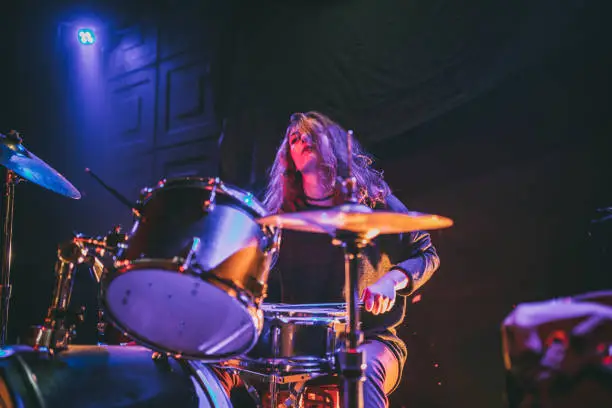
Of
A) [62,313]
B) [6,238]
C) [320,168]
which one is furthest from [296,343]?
[6,238]

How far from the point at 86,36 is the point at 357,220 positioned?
3928 mm

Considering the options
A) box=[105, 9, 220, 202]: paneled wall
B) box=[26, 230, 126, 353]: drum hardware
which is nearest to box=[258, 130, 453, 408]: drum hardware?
box=[26, 230, 126, 353]: drum hardware

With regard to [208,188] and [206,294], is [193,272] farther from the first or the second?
[208,188]

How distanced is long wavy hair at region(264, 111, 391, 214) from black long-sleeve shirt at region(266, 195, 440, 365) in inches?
6.0

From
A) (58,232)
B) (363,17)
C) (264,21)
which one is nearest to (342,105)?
(363,17)

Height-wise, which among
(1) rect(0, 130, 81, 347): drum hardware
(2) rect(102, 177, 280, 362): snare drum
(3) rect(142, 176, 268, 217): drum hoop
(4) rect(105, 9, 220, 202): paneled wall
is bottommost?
(2) rect(102, 177, 280, 362): snare drum

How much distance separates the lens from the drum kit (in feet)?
4.57

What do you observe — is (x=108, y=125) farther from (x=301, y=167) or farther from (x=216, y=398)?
(x=216, y=398)

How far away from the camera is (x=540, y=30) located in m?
2.42

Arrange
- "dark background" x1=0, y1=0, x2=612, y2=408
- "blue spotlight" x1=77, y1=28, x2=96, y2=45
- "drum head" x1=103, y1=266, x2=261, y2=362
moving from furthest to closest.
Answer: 1. "blue spotlight" x1=77, y1=28, x2=96, y2=45
2. "dark background" x1=0, y1=0, x2=612, y2=408
3. "drum head" x1=103, y1=266, x2=261, y2=362

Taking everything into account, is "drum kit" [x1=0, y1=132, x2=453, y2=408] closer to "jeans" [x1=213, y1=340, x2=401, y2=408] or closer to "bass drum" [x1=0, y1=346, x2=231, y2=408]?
"bass drum" [x1=0, y1=346, x2=231, y2=408]

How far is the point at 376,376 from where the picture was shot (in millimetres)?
1850

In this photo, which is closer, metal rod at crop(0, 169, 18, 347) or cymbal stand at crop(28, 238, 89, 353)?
cymbal stand at crop(28, 238, 89, 353)

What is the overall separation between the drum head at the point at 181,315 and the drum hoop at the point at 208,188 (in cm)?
27
